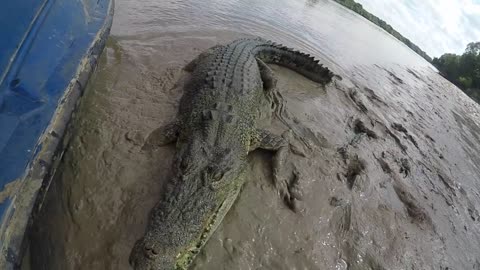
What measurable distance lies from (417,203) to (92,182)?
380cm

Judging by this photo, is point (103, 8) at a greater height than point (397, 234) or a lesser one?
greater

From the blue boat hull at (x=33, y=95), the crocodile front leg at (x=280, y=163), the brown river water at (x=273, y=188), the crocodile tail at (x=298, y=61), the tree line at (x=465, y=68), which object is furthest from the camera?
the tree line at (x=465, y=68)

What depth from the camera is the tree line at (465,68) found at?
72.8ft

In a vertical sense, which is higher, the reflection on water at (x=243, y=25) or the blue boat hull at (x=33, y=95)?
the blue boat hull at (x=33, y=95)

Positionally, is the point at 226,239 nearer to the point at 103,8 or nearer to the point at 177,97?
the point at 177,97

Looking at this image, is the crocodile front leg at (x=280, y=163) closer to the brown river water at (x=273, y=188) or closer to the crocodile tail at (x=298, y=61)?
the brown river water at (x=273, y=188)

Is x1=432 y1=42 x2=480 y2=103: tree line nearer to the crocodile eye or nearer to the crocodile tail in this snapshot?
A: the crocodile tail

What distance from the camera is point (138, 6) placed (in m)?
7.36

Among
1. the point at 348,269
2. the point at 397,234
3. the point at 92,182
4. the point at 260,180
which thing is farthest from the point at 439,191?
the point at 92,182

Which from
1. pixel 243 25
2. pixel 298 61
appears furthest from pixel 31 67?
pixel 243 25

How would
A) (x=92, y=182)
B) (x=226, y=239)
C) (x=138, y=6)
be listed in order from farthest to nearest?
(x=138, y=6), (x=92, y=182), (x=226, y=239)

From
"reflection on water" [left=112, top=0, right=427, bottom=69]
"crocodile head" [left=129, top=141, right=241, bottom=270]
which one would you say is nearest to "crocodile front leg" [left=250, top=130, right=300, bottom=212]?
"crocodile head" [left=129, top=141, right=241, bottom=270]

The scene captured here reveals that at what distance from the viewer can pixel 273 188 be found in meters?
3.48

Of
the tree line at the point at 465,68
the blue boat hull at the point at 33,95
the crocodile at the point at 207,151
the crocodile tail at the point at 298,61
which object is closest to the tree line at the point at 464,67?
the tree line at the point at 465,68
